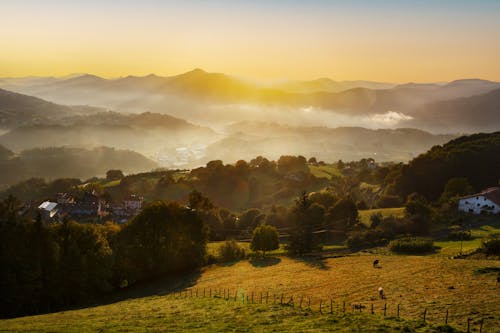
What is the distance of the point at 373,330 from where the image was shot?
968 inches

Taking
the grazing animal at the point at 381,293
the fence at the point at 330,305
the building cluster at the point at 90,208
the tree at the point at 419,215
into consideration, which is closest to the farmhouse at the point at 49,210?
the building cluster at the point at 90,208

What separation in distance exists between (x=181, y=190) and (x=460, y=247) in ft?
283

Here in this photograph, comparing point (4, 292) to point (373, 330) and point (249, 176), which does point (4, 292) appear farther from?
point (249, 176)

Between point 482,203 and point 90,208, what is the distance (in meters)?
83.1

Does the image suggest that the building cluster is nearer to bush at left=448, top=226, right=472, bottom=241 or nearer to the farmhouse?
the farmhouse

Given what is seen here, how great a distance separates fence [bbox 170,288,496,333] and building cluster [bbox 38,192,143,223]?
224ft

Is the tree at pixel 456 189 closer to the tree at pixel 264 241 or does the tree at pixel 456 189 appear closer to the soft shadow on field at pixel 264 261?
the tree at pixel 264 241

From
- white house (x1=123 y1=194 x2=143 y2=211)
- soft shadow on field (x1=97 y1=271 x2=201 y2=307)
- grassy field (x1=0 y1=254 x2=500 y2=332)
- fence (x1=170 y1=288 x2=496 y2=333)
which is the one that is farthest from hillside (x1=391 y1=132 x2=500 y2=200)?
fence (x1=170 y1=288 x2=496 y2=333)

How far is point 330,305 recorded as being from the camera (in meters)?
31.4

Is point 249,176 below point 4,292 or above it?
above

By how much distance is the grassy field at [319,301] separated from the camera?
2680cm

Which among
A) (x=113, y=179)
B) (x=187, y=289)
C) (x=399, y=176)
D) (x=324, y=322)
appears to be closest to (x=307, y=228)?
(x=187, y=289)

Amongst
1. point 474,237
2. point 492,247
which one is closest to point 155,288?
point 492,247

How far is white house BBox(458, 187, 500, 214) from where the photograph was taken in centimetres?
7356
